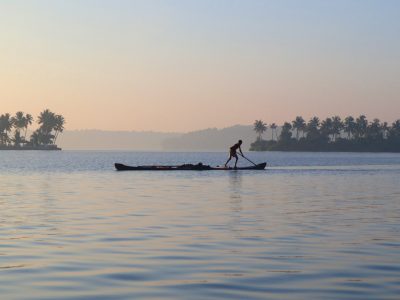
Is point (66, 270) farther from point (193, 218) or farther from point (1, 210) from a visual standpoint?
point (1, 210)

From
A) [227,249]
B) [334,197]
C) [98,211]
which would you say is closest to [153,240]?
[227,249]

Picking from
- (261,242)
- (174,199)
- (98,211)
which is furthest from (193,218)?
(174,199)

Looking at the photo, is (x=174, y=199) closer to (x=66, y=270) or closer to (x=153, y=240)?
(x=153, y=240)

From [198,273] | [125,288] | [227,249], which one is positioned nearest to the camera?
[125,288]

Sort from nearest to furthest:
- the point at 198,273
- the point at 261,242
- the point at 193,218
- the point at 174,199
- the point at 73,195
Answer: the point at 198,273, the point at 261,242, the point at 193,218, the point at 174,199, the point at 73,195

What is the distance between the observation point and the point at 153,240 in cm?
1655

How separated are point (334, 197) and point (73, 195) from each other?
1199cm

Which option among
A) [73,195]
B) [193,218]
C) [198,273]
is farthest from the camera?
[73,195]

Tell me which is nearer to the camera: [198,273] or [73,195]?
[198,273]

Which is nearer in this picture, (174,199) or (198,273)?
(198,273)

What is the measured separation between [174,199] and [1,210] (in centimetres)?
816

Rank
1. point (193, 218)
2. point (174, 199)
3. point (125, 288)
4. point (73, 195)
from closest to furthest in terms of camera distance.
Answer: point (125, 288) → point (193, 218) → point (174, 199) → point (73, 195)

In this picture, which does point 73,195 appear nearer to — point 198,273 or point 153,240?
point 153,240

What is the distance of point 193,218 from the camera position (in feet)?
71.8
